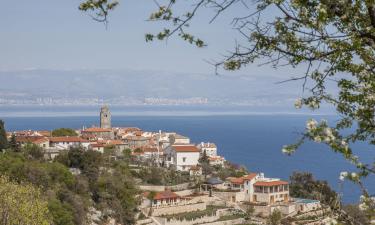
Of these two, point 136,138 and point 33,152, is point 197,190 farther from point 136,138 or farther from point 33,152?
point 136,138

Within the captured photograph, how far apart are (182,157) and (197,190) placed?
40.0ft

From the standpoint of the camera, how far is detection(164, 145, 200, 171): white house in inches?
2621

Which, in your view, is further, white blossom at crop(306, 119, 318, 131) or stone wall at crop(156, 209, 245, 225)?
stone wall at crop(156, 209, 245, 225)

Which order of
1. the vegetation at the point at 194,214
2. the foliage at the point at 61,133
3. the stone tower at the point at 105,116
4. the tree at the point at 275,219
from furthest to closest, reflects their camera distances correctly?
the stone tower at the point at 105,116, the foliage at the point at 61,133, the vegetation at the point at 194,214, the tree at the point at 275,219

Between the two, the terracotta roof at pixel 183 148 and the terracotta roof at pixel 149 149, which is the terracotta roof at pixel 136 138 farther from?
the terracotta roof at pixel 183 148

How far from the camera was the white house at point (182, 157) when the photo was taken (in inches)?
2621

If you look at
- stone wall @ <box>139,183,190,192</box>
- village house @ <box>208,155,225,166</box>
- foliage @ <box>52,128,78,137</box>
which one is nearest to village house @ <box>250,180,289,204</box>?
stone wall @ <box>139,183,190,192</box>

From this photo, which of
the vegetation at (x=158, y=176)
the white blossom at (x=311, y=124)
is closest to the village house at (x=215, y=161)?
the vegetation at (x=158, y=176)

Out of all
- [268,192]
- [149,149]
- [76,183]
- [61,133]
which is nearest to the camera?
[76,183]

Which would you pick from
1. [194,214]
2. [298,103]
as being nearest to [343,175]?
[298,103]

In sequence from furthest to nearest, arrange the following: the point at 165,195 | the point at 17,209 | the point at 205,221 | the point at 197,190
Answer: the point at 197,190, the point at 165,195, the point at 205,221, the point at 17,209

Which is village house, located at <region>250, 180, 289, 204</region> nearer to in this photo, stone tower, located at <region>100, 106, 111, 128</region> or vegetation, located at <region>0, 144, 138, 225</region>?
vegetation, located at <region>0, 144, 138, 225</region>

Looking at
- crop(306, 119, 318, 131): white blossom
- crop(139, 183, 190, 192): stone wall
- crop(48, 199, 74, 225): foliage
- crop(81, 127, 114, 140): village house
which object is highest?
crop(306, 119, 318, 131): white blossom

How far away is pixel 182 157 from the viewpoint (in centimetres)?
6681
